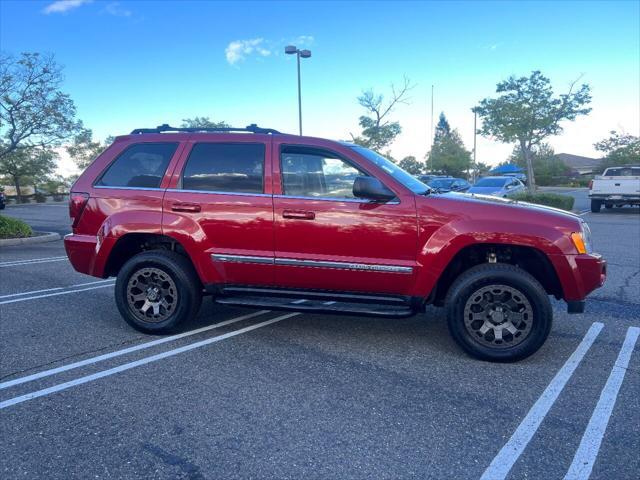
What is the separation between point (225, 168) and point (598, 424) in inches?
142

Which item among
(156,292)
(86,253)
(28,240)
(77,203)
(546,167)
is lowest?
(28,240)

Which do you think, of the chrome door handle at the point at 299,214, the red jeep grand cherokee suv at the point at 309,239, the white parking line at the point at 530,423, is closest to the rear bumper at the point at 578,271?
the red jeep grand cherokee suv at the point at 309,239

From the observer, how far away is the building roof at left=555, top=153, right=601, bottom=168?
276ft

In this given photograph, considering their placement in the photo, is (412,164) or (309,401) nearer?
(309,401)

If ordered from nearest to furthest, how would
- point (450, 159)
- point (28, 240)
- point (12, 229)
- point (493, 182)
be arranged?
1. point (28, 240)
2. point (12, 229)
3. point (493, 182)
4. point (450, 159)

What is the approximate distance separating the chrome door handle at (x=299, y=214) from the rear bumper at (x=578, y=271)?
2.05 meters

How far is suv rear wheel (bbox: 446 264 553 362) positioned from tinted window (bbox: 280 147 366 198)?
1.32 m

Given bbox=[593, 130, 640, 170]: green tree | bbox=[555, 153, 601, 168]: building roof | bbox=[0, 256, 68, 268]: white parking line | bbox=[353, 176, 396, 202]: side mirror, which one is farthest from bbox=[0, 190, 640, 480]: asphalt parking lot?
bbox=[555, 153, 601, 168]: building roof

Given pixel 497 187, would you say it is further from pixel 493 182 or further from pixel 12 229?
pixel 12 229

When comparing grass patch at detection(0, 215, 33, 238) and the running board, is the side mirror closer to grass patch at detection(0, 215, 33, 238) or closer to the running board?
the running board

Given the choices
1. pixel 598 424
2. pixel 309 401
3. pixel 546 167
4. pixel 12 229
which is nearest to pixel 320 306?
pixel 309 401

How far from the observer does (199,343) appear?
4445 millimetres

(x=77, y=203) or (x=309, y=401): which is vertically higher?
(x=77, y=203)

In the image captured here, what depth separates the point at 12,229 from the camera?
12.2m
